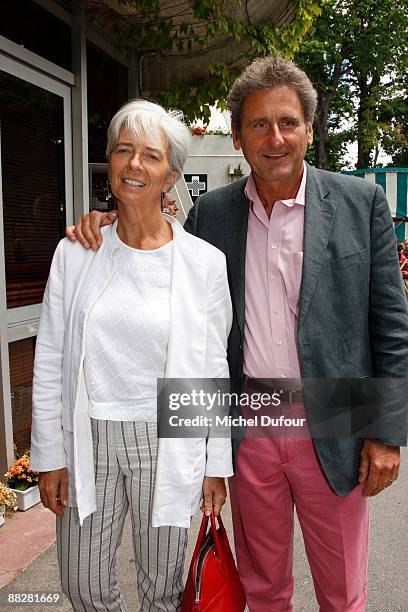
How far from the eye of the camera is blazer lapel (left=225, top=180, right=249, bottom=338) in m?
1.94

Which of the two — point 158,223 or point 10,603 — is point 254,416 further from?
point 10,603

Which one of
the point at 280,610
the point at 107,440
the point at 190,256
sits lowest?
the point at 280,610

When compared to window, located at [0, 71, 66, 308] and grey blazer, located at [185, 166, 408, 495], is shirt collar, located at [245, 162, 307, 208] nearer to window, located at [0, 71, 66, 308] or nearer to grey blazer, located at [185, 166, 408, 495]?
grey blazer, located at [185, 166, 408, 495]

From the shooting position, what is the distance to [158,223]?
1.85 meters

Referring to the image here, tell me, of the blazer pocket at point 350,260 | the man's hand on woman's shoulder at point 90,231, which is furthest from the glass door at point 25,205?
the blazer pocket at point 350,260

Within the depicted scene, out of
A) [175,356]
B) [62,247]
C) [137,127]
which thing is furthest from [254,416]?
[137,127]

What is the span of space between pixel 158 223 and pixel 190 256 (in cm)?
16

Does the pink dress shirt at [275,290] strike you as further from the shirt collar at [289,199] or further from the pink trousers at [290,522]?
the pink trousers at [290,522]

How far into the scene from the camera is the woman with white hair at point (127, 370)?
1.72 m

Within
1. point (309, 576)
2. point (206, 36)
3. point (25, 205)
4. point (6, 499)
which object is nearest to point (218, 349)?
point (309, 576)

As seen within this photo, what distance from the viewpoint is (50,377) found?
69.3 inches

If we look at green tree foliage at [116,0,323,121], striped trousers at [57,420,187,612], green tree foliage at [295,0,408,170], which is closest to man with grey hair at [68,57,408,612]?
striped trousers at [57,420,187,612]

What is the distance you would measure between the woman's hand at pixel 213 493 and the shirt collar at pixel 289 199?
953mm

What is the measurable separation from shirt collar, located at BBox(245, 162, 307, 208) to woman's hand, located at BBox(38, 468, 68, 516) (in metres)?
1.12
